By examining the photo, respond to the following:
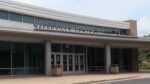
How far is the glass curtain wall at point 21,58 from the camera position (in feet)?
96.2

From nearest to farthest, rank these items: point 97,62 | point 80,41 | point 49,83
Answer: point 49,83, point 80,41, point 97,62

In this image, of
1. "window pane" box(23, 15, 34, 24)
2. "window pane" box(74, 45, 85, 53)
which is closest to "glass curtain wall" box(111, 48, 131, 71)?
"window pane" box(74, 45, 85, 53)

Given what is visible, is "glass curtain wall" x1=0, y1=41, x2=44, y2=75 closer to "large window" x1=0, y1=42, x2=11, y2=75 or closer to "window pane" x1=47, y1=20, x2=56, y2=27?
"large window" x1=0, y1=42, x2=11, y2=75

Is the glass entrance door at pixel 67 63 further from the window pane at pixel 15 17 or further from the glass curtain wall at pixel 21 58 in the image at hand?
the window pane at pixel 15 17

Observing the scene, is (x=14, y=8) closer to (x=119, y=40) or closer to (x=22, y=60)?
(x=22, y=60)

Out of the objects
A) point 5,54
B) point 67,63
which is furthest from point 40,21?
point 5,54

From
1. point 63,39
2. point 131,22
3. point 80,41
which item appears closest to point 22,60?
point 63,39

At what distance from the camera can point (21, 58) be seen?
3084 cm

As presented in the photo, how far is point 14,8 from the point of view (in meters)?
31.9

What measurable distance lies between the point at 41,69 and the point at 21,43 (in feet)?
11.8

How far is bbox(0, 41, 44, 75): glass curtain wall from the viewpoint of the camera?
29.3 metres

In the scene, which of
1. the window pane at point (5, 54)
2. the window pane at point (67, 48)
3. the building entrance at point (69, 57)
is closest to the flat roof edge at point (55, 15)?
the window pane at point (5, 54)

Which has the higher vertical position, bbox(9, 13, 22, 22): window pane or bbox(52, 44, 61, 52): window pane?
bbox(9, 13, 22, 22): window pane

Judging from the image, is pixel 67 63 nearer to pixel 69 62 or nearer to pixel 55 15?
pixel 69 62
